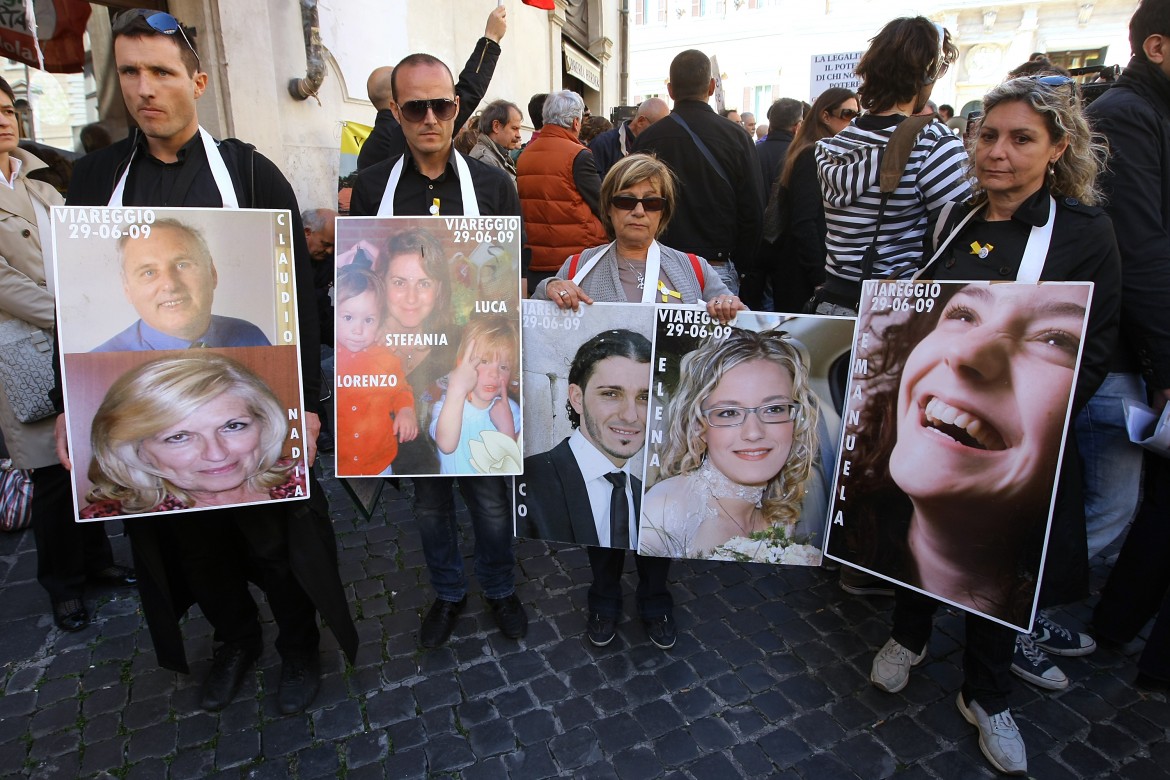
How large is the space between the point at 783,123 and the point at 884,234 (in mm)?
3119

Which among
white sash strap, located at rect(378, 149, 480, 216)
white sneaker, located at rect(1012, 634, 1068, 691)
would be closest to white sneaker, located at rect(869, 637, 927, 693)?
white sneaker, located at rect(1012, 634, 1068, 691)

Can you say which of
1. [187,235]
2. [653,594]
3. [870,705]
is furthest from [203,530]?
[870,705]

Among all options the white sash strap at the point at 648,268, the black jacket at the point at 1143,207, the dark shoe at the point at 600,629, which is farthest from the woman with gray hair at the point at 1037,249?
the dark shoe at the point at 600,629

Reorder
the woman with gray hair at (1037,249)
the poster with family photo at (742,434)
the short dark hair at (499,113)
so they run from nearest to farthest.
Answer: the woman with gray hair at (1037,249)
the poster with family photo at (742,434)
the short dark hair at (499,113)

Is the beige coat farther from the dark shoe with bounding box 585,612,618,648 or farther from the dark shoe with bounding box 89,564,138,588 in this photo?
the dark shoe with bounding box 585,612,618,648

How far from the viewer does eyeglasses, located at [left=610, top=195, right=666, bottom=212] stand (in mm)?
2598

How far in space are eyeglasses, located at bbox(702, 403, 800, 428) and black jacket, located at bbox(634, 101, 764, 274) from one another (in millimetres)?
2119

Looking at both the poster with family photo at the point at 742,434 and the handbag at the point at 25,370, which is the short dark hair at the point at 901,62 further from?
the handbag at the point at 25,370

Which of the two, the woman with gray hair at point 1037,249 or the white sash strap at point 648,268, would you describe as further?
the white sash strap at point 648,268

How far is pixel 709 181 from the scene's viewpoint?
426 centimetres

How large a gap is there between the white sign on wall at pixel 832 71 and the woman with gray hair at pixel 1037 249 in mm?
6237

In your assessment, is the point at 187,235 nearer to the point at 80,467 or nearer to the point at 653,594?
the point at 80,467

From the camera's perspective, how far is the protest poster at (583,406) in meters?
2.49

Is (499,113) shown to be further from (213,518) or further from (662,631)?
(662,631)
